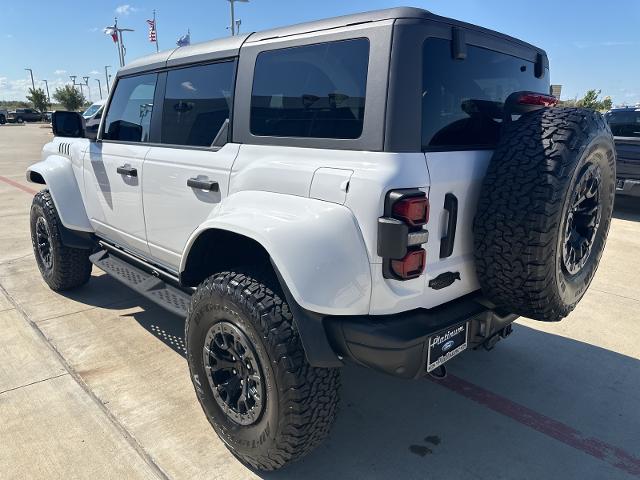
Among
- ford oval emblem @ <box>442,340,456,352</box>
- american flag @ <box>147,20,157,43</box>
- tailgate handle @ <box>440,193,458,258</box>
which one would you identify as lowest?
ford oval emblem @ <box>442,340,456,352</box>

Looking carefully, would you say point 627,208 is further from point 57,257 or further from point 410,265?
point 57,257

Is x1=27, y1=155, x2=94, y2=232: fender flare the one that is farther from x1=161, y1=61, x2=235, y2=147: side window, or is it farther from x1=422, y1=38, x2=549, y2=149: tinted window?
x1=422, y1=38, x2=549, y2=149: tinted window

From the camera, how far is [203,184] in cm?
263

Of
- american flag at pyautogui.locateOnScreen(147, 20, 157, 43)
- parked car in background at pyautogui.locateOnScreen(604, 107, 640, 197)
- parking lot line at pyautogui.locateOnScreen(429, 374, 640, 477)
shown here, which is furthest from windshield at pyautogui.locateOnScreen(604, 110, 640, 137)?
american flag at pyautogui.locateOnScreen(147, 20, 157, 43)

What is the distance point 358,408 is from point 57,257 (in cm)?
303

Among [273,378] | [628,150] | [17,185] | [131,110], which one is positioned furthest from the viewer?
[17,185]

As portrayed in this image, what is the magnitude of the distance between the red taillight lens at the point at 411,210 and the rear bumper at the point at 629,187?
24.0ft

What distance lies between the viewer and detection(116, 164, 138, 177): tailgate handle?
3.26m

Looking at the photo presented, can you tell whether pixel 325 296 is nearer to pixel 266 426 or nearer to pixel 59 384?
pixel 266 426

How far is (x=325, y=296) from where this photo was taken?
1.91m

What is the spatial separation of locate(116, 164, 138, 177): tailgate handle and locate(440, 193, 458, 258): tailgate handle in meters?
2.16

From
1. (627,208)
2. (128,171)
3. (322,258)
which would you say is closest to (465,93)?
(322,258)

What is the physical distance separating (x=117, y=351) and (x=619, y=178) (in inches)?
309

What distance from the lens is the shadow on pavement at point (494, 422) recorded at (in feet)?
7.89
